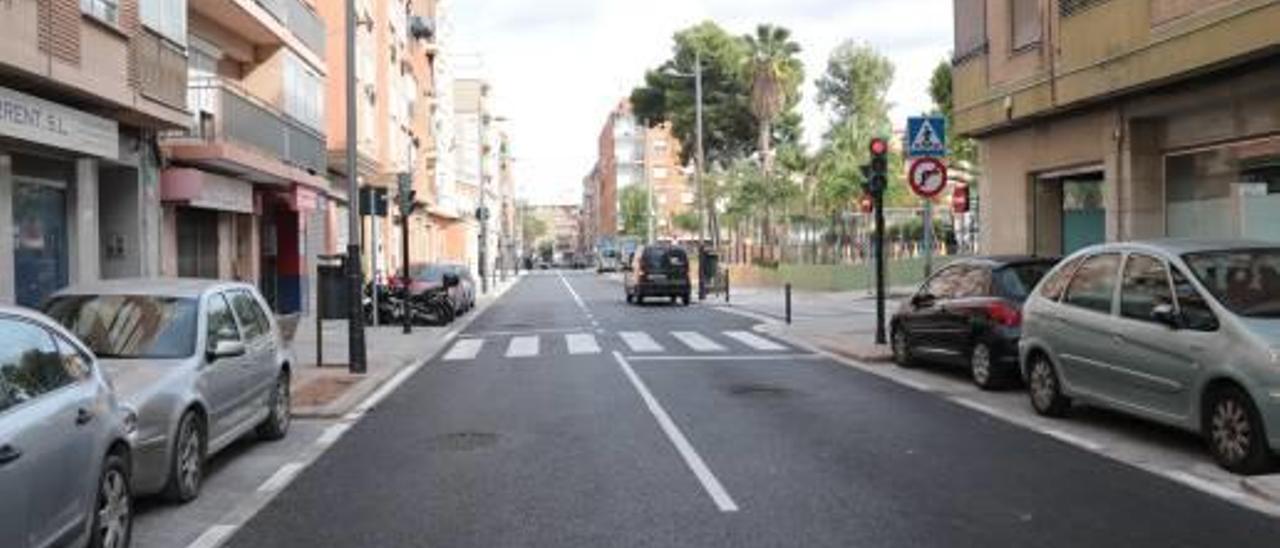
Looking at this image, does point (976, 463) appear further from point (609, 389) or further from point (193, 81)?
point (193, 81)

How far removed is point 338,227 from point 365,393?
25906mm

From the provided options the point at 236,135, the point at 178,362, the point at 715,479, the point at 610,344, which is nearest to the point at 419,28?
the point at 236,135

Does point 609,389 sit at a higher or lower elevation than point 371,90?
lower

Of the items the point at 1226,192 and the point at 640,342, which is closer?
the point at 1226,192

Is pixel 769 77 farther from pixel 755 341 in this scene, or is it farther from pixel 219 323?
pixel 219 323

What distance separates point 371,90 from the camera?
45.0m

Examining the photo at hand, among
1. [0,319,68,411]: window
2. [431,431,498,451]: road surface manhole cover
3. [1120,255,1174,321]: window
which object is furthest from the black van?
[0,319,68,411]: window

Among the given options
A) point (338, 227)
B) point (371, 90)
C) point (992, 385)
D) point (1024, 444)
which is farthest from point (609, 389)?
point (371, 90)

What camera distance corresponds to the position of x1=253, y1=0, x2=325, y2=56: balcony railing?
29.2 meters

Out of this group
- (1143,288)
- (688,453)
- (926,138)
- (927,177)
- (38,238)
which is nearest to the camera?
(688,453)

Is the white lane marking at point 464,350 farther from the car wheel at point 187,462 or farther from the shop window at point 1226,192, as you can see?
the car wheel at point 187,462

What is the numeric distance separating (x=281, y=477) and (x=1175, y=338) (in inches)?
252

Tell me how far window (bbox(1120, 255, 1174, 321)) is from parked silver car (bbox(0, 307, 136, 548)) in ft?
24.0

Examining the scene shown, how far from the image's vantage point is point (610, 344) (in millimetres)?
24125
